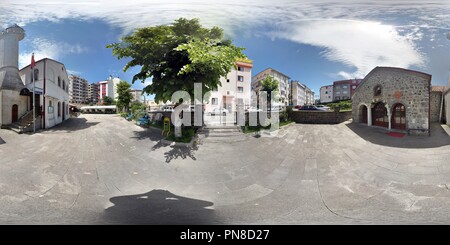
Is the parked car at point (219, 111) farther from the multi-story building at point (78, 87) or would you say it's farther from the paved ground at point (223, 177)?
the multi-story building at point (78, 87)

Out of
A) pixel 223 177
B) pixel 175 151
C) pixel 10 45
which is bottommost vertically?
pixel 223 177

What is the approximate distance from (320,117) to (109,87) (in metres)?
2.70

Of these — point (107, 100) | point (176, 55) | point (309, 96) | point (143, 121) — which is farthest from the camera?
point (143, 121)

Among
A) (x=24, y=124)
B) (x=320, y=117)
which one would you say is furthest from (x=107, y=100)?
(x=320, y=117)

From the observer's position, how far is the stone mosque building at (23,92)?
210 centimetres

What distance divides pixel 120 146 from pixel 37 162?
1062 millimetres

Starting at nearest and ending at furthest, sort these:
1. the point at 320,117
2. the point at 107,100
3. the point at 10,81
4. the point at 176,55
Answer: the point at 176,55 < the point at 107,100 < the point at 10,81 < the point at 320,117

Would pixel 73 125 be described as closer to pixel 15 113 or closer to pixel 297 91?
pixel 15 113

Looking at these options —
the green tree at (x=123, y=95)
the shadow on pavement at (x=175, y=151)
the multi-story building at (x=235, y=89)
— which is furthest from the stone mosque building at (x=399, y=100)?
the green tree at (x=123, y=95)

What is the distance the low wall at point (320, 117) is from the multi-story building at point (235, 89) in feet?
3.09

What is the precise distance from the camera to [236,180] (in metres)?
1.81

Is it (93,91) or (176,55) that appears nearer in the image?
(176,55)

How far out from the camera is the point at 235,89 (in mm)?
1799

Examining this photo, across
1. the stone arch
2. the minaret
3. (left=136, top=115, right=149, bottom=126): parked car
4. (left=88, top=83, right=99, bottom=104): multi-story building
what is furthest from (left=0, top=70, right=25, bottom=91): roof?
the stone arch
